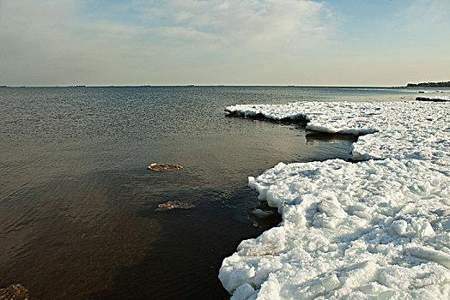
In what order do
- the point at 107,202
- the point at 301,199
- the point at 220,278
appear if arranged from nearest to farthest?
the point at 220,278, the point at 301,199, the point at 107,202

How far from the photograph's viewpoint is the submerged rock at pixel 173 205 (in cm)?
1114

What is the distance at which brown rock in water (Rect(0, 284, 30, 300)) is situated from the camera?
266 inches

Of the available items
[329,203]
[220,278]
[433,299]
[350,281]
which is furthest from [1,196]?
[433,299]

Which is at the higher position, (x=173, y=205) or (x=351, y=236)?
(x=351, y=236)

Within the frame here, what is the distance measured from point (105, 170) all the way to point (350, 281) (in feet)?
40.1

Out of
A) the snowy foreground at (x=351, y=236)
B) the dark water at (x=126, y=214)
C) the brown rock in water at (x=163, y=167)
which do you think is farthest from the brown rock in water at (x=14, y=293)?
the brown rock in water at (x=163, y=167)

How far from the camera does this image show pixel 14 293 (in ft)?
22.5

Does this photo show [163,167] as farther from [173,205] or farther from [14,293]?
[14,293]

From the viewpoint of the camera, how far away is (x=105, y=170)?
15.7m

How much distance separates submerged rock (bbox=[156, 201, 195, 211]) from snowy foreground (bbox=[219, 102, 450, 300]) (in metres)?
2.40

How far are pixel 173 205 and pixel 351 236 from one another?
562 cm

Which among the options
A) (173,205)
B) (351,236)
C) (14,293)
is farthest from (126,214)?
(351,236)

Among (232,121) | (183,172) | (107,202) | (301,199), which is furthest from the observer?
(232,121)

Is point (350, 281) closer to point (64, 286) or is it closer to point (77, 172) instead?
point (64, 286)
